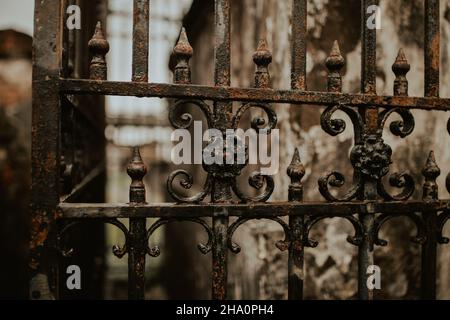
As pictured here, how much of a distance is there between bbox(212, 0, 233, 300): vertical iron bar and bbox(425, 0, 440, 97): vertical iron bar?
692 millimetres

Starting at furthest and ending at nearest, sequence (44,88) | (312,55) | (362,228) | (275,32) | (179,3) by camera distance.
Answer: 1. (179,3)
2. (275,32)
3. (312,55)
4. (362,228)
5. (44,88)

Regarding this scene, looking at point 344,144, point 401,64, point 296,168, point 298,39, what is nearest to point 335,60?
point 298,39

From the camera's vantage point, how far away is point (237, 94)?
3.91ft

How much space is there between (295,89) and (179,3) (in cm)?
615

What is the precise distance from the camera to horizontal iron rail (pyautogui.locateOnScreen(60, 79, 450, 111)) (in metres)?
1.11

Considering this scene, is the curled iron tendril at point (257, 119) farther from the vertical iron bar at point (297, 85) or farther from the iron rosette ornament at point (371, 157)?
the iron rosette ornament at point (371, 157)

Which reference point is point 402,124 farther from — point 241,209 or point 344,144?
point 344,144

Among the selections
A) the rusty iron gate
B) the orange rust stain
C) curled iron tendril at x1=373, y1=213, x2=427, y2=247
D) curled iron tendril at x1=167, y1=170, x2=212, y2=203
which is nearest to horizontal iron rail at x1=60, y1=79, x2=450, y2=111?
the rusty iron gate

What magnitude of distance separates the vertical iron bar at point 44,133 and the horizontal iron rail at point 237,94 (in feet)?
0.16

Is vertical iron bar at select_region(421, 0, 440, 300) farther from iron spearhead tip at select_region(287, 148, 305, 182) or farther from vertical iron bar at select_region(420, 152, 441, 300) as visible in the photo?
iron spearhead tip at select_region(287, 148, 305, 182)

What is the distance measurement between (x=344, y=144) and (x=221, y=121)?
1012 millimetres

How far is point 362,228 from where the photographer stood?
51.5 inches
